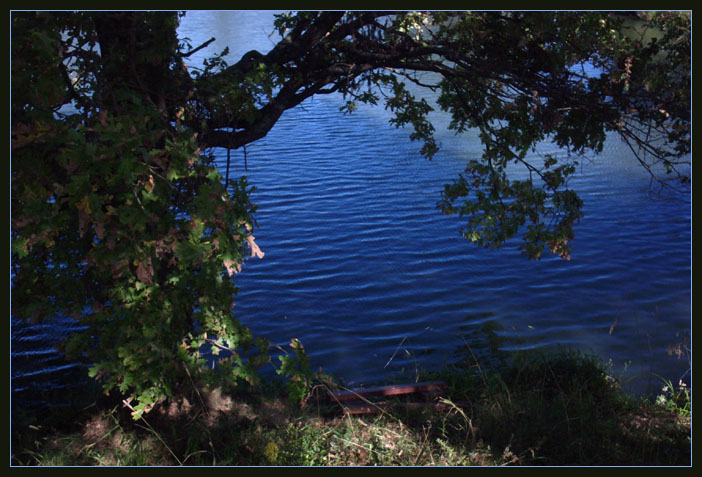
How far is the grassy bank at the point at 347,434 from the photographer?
4.55m

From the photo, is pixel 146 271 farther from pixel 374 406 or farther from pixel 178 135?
pixel 374 406

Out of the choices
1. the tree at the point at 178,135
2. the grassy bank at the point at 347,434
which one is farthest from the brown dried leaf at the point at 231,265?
the grassy bank at the point at 347,434

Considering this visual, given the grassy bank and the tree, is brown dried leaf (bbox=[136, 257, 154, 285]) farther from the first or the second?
the grassy bank

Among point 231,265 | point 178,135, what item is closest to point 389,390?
point 231,265

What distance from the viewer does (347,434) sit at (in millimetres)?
4699

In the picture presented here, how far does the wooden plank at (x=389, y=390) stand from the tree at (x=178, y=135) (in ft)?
4.49

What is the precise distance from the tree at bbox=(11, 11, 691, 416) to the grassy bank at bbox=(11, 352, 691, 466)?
465mm

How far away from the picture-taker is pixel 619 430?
17.0ft

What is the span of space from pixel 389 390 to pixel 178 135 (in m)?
2.90

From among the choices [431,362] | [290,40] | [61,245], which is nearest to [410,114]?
[290,40]

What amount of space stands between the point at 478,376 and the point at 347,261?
374 centimetres

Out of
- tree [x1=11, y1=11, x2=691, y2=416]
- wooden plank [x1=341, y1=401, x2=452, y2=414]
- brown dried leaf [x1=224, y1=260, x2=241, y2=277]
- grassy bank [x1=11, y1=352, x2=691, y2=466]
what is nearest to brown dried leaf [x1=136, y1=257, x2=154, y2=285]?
tree [x1=11, y1=11, x2=691, y2=416]

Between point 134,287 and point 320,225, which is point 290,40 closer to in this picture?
point 134,287

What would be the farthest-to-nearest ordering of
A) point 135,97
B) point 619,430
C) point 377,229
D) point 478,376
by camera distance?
point 377,229 → point 478,376 → point 619,430 → point 135,97
